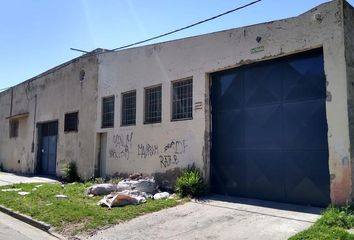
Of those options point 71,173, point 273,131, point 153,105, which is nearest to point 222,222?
point 273,131

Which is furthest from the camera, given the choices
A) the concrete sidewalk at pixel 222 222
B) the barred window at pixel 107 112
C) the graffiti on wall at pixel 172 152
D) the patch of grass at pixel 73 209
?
the barred window at pixel 107 112

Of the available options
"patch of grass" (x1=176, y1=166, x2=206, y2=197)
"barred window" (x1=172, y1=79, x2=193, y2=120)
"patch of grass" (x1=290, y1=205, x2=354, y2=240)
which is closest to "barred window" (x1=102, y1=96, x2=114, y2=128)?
"barred window" (x1=172, y1=79, x2=193, y2=120)

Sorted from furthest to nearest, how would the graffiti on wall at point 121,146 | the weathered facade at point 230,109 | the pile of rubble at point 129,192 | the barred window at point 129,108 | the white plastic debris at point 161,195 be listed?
the barred window at point 129,108, the graffiti on wall at point 121,146, the white plastic debris at point 161,195, the pile of rubble at point 129,192, the weathered facade at point 230,109

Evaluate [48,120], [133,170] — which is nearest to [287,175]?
[133,170]

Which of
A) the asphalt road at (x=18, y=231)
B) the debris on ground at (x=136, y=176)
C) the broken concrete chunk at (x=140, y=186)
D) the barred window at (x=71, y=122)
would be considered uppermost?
the barred window at (x=71, y=122)

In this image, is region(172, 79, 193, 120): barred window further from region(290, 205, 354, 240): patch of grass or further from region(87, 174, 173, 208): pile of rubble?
region(290, 205, 354, 240): patch of grass

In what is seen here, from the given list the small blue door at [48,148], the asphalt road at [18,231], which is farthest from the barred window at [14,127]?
the asphalt road at [18,231]

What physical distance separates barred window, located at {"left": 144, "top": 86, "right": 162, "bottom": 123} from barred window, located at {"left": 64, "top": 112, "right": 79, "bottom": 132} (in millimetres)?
5378

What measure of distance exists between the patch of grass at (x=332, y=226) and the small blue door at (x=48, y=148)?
15.1 metres

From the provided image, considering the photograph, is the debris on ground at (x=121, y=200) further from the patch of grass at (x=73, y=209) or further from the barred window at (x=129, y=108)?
the barred window at (x=129, y=108)

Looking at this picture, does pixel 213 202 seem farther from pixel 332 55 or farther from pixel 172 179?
pixel 332 55

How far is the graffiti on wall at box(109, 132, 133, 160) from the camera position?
1421 centimetres

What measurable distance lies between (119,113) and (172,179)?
3.99 metres

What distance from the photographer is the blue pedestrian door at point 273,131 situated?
29.5ft
